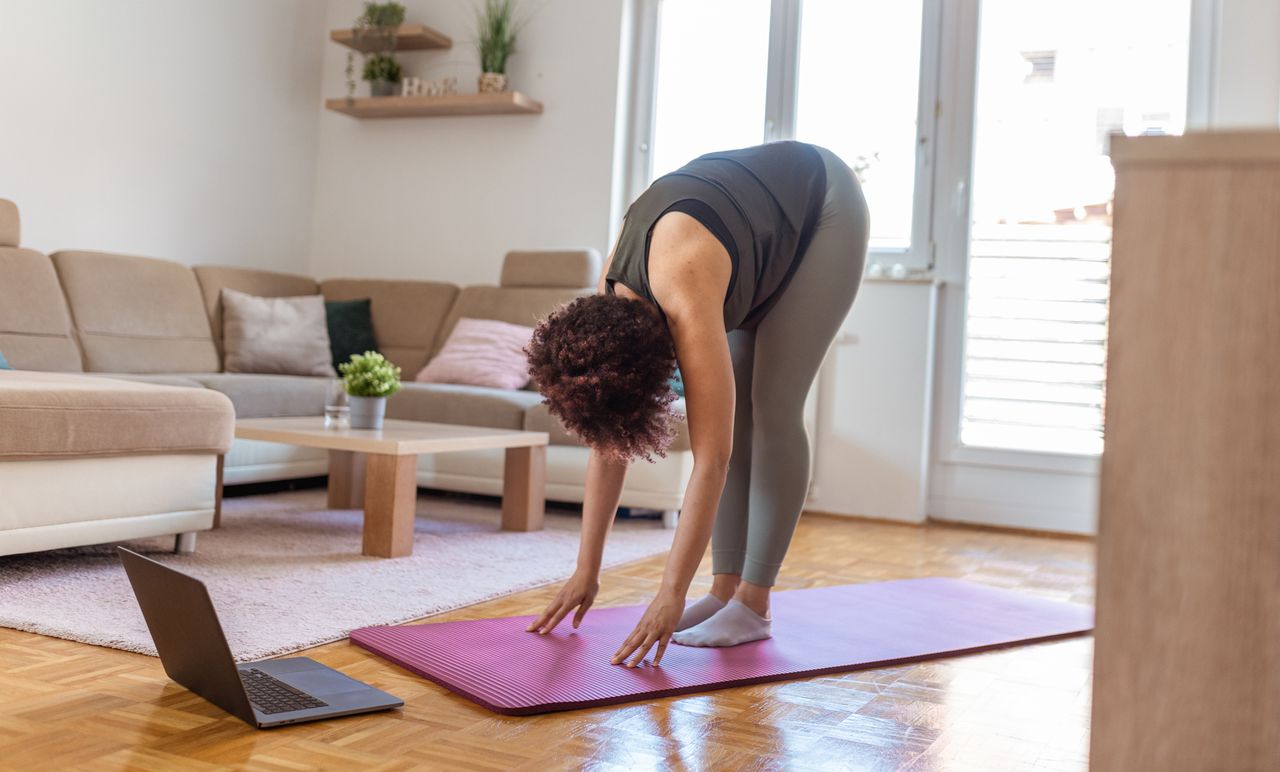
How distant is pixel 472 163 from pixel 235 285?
1341 mm

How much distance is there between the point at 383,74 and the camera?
5418 millimetres

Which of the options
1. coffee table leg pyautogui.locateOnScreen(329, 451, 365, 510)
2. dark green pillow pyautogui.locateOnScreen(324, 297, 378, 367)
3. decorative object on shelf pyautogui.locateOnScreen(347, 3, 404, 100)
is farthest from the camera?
decorative object on shelf pyautogui.locateOnScreen(347, 3, 404, 100)

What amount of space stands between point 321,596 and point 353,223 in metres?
3.64

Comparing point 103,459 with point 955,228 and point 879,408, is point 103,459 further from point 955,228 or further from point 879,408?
point 955,228

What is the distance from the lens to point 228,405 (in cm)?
271

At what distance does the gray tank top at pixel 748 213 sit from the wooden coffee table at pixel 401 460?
119 cm

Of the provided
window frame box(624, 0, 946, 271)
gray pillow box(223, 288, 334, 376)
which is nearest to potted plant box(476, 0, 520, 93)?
window frame box(624, 0, 946, 271)

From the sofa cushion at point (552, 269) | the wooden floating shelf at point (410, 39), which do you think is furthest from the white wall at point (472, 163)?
the sofa cushion at point (552, 269)

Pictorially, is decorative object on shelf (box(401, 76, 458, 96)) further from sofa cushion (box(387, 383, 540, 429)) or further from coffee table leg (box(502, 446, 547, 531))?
coffee table leg (box(502, 446, 547, 531))

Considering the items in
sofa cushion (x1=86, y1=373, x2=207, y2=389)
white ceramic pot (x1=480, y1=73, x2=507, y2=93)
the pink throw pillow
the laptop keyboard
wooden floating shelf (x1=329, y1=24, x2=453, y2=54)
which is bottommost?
the laptop keyboard

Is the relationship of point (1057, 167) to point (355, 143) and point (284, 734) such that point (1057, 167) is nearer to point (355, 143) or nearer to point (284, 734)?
point (355, 143)

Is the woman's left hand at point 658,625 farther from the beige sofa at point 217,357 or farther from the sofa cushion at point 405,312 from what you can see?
the sofa cushion at point 405,312

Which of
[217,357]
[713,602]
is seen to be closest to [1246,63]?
[713,602]

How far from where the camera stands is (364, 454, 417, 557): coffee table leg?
2891 millimetres
